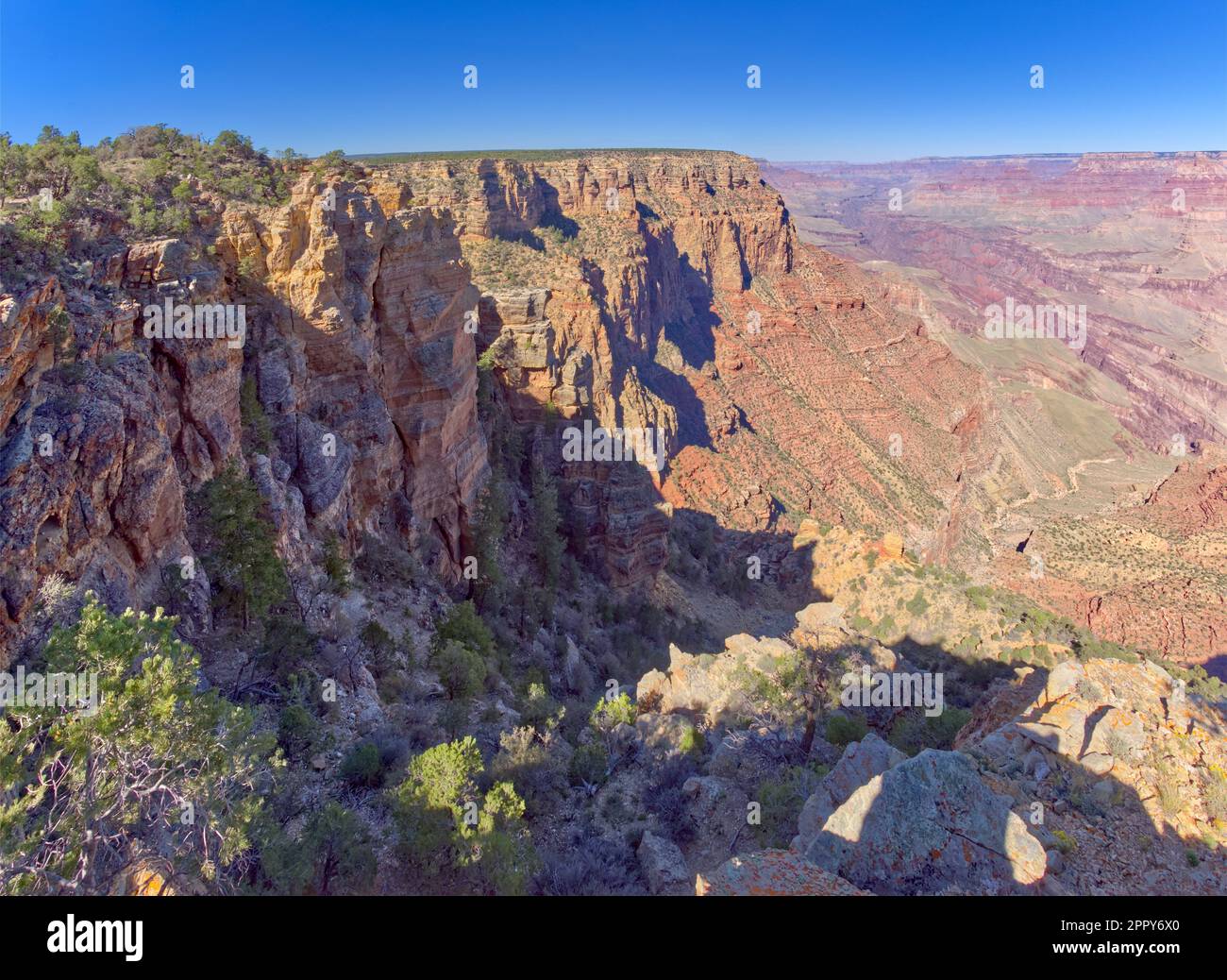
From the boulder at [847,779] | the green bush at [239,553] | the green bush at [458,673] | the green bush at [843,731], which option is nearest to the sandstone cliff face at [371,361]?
the green bush at [239,553]

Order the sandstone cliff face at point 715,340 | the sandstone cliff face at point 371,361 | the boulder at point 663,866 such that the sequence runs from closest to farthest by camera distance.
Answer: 1. the boulder at point 663,866
2. the sandstone cliff face at point 371,361
3. the sandstone cliff face at point 715,340

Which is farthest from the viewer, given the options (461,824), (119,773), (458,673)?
(458,673)

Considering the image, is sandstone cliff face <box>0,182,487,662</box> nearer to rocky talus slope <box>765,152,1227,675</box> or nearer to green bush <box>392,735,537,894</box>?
green bush <box>392,735,537,894</box>

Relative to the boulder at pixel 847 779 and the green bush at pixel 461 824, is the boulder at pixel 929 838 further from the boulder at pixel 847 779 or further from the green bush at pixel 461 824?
Result: the green bush at pixel 461 824

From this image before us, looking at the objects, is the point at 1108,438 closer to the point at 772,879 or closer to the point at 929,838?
the point at 929,838

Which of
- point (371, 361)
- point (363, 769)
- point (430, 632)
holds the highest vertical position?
point (371, 361)

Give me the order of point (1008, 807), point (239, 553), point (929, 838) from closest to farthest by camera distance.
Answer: point (929, 838)
point (1008, 807)
point (239, 553)

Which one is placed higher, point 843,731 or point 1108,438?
point 1108,438

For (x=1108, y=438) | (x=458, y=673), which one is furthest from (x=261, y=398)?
(x=1108, y=438)
